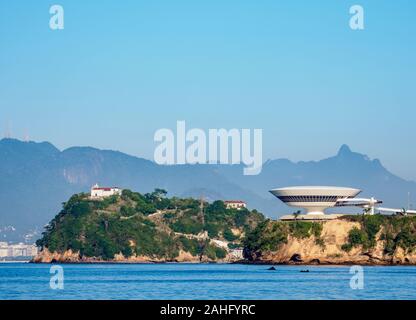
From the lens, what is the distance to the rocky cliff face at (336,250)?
601ft

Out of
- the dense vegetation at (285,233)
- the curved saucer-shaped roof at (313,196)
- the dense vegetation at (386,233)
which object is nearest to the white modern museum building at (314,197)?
the curved saucer-shaped roof at (313,196)

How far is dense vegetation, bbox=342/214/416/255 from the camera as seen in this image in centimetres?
18275

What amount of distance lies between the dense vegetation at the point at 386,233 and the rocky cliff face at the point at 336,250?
429 millimetres

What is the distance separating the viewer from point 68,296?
80.4 meters

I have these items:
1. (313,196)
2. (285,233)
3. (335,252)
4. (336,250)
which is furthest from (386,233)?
(285,233)

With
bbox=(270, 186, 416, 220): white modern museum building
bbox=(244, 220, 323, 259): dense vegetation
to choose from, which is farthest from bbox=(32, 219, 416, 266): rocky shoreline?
bbox=(270, 186, 416, 220): white modern museum building

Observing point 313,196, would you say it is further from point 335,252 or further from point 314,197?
point 335,252

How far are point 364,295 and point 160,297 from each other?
16519mm

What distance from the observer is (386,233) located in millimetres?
186000

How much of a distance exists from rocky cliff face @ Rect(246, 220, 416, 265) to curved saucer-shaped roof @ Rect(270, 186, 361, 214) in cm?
702

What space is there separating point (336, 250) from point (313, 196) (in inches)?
561

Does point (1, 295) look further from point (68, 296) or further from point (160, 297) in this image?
point (160, 297)

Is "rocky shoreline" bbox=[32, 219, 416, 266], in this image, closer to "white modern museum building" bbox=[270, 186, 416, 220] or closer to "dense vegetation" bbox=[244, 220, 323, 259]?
"dense vegetation" bbox=[244, 220, 323, 259]
